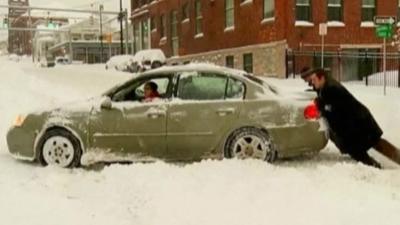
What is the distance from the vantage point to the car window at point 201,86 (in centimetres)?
923

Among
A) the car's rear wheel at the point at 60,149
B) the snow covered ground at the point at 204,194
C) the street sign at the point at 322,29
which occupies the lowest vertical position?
the snow covered ground at the point at 204,194

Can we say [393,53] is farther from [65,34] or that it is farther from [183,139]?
[65,34]

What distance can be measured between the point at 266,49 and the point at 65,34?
65.7 metres

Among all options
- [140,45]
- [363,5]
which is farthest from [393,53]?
[140,45]

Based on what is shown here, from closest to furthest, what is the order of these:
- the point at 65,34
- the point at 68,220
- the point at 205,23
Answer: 1. the point at 68,220
2. the point at 205,23
3. the point at 65,34

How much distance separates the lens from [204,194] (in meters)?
7.10

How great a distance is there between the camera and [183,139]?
29.7 ft

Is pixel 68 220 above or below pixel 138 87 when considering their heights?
below

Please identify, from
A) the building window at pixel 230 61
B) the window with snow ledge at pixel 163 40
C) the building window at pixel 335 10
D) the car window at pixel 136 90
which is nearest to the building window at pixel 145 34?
the window with snow ledge at pixel 163 40

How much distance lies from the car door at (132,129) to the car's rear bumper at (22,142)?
91cm

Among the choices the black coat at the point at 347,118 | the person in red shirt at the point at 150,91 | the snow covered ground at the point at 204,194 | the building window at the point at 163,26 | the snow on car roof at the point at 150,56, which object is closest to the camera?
the snow covered ground at the point at 204,194

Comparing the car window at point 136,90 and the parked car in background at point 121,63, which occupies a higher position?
the parked car in background at point 121,63

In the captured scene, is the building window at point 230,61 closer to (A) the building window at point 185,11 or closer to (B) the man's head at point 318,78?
(A) the building window at point 185,11

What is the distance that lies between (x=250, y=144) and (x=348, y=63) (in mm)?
18104
